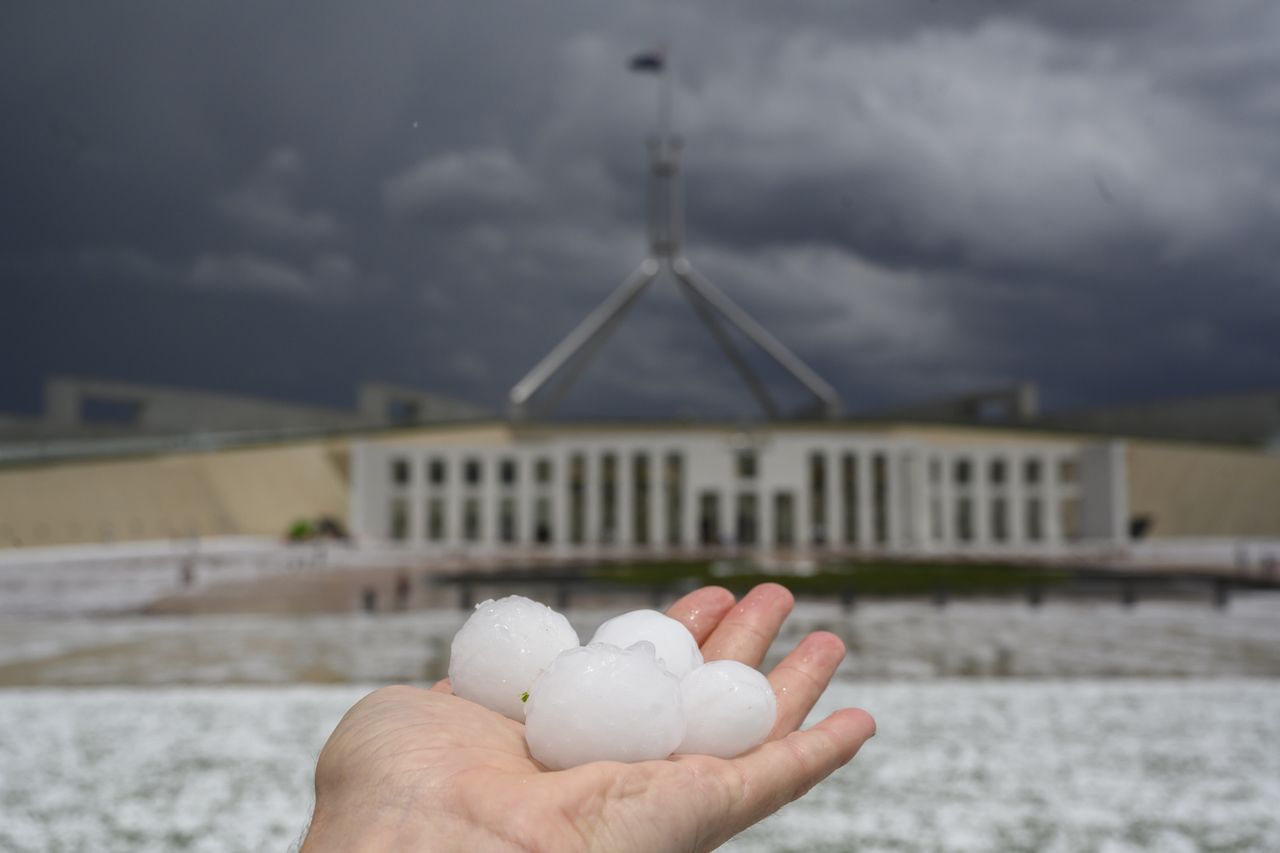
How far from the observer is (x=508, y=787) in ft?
6.82

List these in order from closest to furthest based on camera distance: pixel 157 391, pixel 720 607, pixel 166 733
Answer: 1. pixel 720 607
2. pixel 166 733
3. pixel 157 391

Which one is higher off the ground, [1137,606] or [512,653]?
[512,653]

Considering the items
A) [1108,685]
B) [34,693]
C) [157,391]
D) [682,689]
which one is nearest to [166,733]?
[34,693]

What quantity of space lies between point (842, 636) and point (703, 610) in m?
11.0

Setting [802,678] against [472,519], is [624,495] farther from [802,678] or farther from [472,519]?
[802,678]

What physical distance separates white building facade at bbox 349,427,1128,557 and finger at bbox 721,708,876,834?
4271 cm

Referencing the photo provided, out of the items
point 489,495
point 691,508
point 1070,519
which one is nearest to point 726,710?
point 691,508

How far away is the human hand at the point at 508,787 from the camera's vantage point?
203cm

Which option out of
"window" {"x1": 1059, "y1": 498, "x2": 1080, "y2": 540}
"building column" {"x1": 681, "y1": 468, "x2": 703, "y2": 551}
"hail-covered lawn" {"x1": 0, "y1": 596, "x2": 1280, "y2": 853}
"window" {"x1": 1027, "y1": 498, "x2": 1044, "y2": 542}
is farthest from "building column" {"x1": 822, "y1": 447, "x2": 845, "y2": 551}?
"hail-covered lawn" {"x1": 0, "y1": 596, "x2": 1280, "y2": 853}

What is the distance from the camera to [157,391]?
50.5 meters

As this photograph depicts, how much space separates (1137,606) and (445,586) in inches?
570

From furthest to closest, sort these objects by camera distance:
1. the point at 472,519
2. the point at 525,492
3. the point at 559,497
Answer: the point at 472,519 → the point at 525,492 → the point at 559,497

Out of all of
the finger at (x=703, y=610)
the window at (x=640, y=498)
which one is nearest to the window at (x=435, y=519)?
the window at (x=640, y=498)

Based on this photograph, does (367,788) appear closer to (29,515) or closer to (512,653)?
(512,653)
